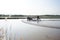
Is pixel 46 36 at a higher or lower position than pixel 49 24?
lower

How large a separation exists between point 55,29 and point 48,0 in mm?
393

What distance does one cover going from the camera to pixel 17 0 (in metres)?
1.18

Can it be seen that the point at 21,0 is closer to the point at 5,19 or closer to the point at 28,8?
the point at 28,8

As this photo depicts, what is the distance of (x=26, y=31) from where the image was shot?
3.96 feet

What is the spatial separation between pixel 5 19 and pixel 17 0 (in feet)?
0.95

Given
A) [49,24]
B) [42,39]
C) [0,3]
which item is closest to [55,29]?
[49,24]

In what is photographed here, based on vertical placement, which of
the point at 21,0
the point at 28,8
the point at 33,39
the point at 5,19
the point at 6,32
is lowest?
the point at 33,39

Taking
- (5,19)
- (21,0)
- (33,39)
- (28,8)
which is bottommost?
(33,39)

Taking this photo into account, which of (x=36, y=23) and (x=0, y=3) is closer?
(x=0, y=3)

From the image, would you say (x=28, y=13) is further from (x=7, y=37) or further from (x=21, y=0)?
(x=7, y=37)

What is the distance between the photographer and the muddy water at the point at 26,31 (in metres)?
1.19

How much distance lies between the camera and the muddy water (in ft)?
3.89

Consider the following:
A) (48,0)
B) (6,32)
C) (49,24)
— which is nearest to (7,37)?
(6,32)

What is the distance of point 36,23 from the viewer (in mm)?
1274
